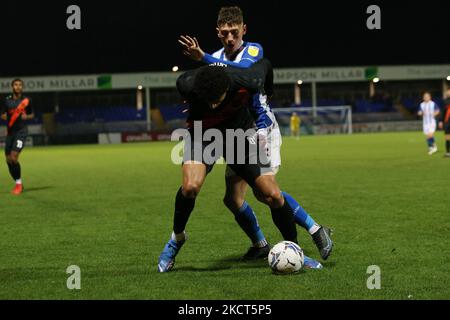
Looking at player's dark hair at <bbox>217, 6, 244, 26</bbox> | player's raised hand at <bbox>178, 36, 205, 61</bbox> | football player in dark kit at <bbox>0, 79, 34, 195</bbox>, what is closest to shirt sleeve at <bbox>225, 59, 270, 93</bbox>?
player's raised hand at <bbox>178, 36, 205, 61</bbox>

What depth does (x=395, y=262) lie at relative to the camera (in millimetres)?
5742

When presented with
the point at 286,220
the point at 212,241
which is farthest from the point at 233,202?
the point at 212,241

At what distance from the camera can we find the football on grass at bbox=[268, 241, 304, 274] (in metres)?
5.36

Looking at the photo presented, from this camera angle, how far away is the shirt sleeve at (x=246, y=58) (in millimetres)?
5537

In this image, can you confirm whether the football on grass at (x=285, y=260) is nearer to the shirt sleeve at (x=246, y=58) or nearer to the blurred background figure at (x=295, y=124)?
the shirt sleeve at (x=246, y=58)

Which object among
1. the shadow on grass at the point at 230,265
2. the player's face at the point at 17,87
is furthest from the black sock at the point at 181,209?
the player's face at the point at 17,87

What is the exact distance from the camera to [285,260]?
5375mm

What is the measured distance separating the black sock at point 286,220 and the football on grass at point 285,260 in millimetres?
341

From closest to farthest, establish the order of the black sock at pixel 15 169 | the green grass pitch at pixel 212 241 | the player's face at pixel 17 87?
the green grass pitch at pixel 212 241 → the player's face at pixel 17 87 → the black sock at pixel 15 169

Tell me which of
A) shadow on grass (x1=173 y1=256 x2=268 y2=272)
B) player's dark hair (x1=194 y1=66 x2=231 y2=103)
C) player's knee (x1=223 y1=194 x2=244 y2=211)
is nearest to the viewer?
player's dark hair (x1=194 y1=66 x2=231 y2=103)

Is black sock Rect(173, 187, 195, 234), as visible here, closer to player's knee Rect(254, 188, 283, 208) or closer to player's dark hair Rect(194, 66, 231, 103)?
player's knee Rect(254, 188, 283, 208)

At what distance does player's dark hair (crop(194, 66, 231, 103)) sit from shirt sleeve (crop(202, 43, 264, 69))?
295 millimetres
